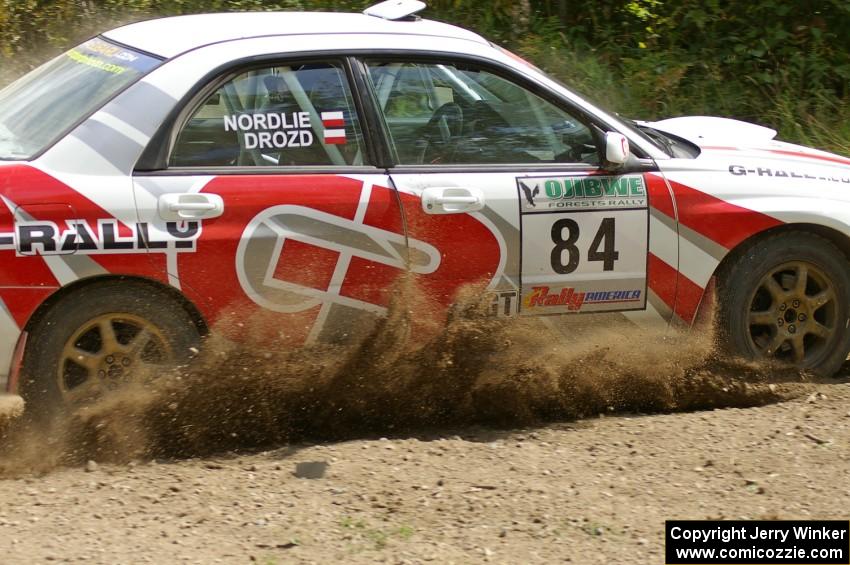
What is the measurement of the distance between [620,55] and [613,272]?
503 centimetres

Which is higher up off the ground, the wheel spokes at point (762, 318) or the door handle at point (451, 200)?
the door handle at point (451, 200)

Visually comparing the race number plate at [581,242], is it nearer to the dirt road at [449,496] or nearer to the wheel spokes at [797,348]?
the dirt road at [449,496]

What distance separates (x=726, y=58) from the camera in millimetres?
9109

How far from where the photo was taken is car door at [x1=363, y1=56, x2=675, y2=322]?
15.3 feet

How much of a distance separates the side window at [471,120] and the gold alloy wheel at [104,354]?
130 cm

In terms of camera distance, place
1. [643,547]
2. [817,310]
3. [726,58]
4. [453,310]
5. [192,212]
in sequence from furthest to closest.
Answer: [726,58] → [817,310] → [453,310] → [192,212] → [643,547]

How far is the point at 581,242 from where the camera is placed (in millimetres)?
4812

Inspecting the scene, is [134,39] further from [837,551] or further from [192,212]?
[837,551]

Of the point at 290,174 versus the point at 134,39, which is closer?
the point at 290,174

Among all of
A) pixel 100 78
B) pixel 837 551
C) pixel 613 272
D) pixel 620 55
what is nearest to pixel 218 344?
pixel 100 78

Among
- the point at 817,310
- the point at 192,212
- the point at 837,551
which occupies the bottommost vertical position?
the point at 837,551

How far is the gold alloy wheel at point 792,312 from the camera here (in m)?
5.22

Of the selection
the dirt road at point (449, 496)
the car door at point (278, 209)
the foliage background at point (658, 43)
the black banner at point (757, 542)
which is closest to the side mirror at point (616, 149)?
the car door at point (278, 209)

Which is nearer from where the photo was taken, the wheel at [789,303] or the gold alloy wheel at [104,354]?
the gold alloy wheel at [104,354]
